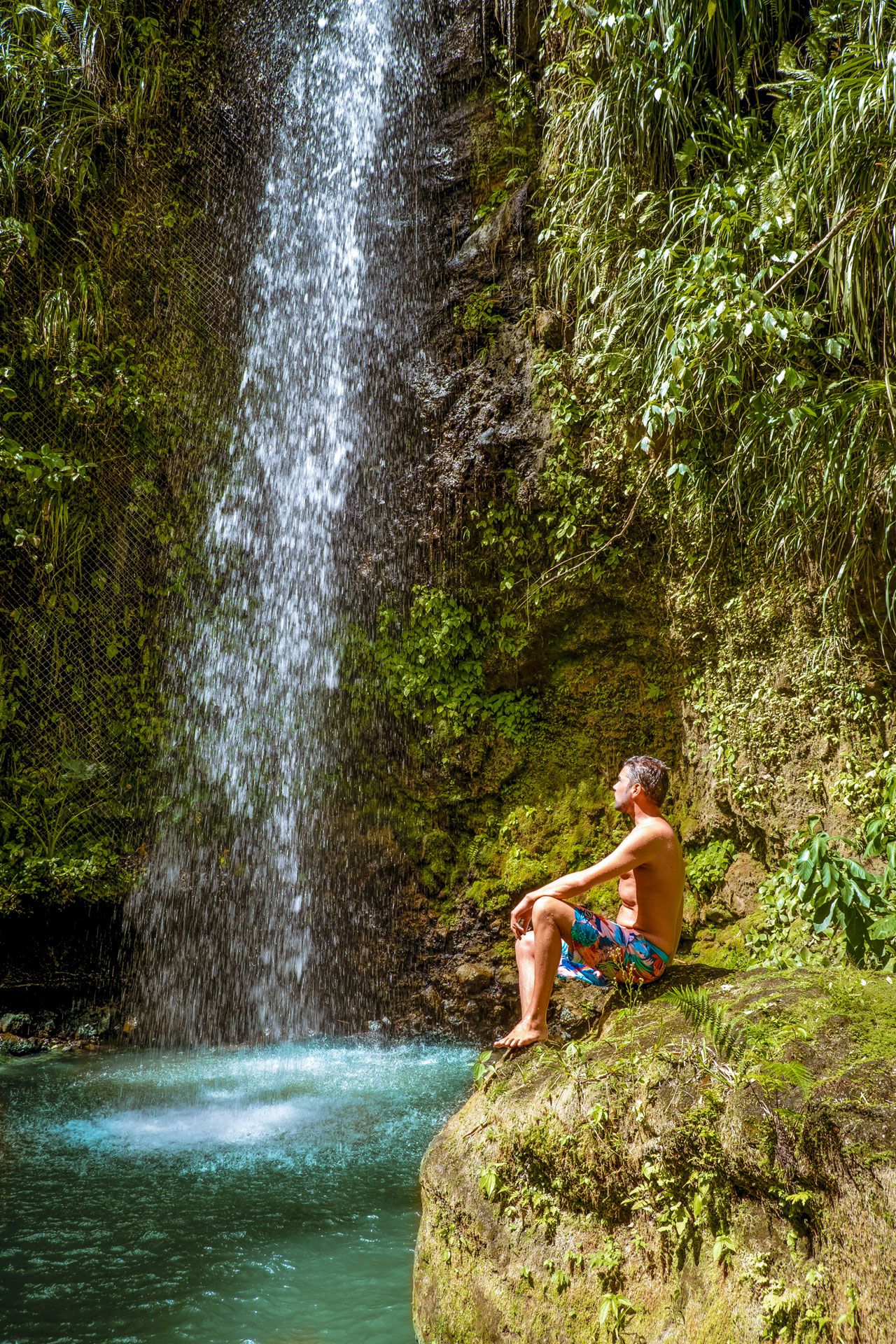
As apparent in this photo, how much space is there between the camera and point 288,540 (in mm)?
7352

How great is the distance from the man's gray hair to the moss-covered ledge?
0.66 metres

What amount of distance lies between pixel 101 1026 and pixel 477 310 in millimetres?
6011

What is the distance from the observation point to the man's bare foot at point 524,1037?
114 inches

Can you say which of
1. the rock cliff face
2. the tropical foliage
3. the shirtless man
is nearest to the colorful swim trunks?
the shirtless man

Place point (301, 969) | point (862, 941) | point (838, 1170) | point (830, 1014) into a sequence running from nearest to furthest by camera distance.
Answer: point (838, 1170) → point (830, 1014) → point (862, 941) → point (301, 969)

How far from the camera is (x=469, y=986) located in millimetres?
6203

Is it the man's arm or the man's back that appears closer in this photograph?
the man's arm

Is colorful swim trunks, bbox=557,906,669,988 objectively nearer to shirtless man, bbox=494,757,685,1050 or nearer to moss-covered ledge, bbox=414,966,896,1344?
shirtless man, bbox=494,757,685,1050

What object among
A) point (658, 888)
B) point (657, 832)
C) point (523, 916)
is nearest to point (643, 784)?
point (657, 832)

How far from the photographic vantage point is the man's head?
3.25 metres

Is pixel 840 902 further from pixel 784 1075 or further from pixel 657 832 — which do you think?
pixel 784 1075

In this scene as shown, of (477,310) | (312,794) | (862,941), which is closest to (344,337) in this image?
(477,310)

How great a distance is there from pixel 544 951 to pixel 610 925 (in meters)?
0.26

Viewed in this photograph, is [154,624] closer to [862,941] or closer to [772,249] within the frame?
[772,249]
